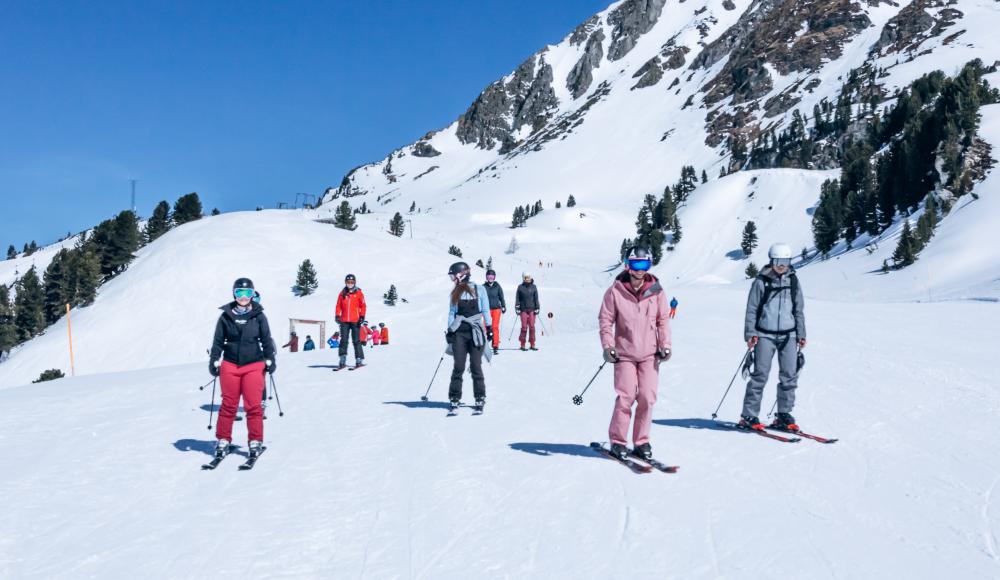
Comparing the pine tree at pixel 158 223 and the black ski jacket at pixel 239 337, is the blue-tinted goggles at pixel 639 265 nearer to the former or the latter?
the black ski jacket at pixel 239 337

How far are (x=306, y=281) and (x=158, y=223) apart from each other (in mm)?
32713

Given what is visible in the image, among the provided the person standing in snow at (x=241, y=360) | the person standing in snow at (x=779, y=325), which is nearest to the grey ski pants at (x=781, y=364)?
the person standing in snow at (x=779, y=325)

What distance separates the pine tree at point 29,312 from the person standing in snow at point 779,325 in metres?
58.5

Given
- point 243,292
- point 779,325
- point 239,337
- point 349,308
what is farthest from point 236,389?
point 349,308

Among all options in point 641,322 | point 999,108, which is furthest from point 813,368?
point 999,108

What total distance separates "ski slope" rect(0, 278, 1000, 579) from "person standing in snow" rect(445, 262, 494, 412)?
0.79 metres

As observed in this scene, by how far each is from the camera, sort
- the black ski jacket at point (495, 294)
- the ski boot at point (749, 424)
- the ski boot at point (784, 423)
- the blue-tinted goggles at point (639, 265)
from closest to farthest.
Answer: the blue-tinted goggles at point (639, 265) → the ski boot at point (784, 423) → the ski boot at point (749, 424) → the black ski jacket at point (495, 294)

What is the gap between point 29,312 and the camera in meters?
53.4

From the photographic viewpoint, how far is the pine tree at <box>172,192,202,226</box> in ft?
245

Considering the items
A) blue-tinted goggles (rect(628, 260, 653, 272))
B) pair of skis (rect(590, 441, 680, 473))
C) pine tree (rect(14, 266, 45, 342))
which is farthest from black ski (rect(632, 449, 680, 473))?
pine tree (rect(14, 266, 45, 342))

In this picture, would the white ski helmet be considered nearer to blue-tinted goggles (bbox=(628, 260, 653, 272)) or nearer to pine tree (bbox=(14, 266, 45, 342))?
blue-tinted goggles (bbox=(628, 260, 653, 272))

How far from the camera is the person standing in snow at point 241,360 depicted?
7285 mm

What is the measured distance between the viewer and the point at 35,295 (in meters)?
53.7

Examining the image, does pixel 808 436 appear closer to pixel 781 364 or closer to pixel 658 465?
pixel 781 364
